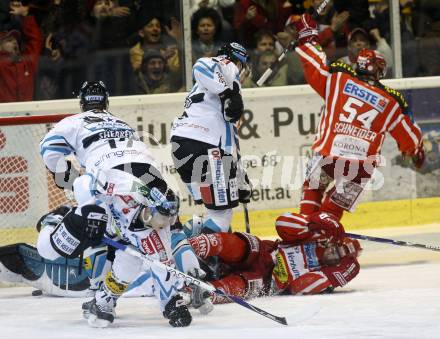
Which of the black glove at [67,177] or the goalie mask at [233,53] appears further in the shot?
the goalie mask at [233,53]

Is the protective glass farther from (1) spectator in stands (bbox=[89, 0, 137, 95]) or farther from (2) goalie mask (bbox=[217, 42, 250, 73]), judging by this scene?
(1) spectator in stands (bbox=[89, 0, 137, 95])

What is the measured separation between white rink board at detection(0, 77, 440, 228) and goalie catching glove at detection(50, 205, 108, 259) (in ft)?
8.07

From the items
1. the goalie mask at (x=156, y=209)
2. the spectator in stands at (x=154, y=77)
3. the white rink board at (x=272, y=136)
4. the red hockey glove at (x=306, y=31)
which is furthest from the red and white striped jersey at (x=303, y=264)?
the spectator in stands at (x=154, y=77)

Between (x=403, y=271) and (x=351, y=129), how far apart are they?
898 mm

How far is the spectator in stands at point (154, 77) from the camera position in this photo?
8.30 meters

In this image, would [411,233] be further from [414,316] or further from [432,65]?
[414,316]

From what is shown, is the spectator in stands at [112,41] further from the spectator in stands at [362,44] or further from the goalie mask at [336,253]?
the goalie mask at [336,253]

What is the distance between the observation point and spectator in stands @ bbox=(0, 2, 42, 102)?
8.06 meters

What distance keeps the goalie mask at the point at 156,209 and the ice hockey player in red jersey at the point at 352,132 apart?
2.05 metres

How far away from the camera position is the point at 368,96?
7.19 m

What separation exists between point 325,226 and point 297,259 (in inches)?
8.9

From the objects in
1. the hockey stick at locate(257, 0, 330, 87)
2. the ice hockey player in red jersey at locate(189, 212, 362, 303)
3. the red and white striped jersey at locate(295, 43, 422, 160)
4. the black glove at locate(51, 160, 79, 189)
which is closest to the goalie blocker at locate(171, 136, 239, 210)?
the ice hockey player in red jersey at locate(189, 212, 362, 303)

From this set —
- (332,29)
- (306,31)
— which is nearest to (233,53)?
(306,31)

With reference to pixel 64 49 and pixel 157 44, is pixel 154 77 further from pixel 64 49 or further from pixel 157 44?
pixel 64 49
